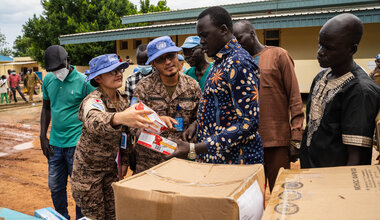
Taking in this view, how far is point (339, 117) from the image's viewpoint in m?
1.73

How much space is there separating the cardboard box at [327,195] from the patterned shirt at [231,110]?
484mm

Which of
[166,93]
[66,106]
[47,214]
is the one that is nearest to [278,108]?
[166,93]

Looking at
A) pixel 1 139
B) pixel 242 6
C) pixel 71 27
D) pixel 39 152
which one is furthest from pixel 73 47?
pixel 39 152

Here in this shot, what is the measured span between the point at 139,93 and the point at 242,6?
634 inches

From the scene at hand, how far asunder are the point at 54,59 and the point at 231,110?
7.11ft

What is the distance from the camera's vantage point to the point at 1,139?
805cm

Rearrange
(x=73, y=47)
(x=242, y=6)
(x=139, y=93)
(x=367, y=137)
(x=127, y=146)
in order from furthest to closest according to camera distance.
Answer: (x=73, y=47) → (x=242, y=6) → (x=127, y=146) → (x=139, y=93) → (x=367, y=137)

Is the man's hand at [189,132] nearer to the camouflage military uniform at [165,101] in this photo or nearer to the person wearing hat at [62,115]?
the camouflage military uniform at [165,101]

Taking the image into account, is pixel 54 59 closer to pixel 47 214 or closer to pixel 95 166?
pixel 95 166

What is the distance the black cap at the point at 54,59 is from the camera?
124 inches

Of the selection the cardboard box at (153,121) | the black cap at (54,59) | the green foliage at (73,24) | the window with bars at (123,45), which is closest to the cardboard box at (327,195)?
the cardboard box at (153,121)

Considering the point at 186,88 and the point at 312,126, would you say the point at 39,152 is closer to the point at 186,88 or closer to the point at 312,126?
the point at 186,88

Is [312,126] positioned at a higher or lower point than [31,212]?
higher

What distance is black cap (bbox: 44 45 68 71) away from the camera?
314cm
